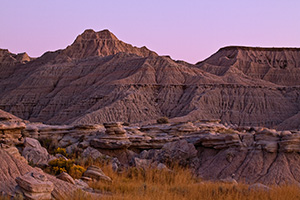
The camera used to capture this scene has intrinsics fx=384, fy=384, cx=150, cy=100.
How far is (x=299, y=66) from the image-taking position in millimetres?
125500

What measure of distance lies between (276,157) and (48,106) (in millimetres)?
74973

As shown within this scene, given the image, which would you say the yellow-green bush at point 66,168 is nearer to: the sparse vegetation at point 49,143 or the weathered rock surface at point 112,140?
the weathered rock surface at point 112,140

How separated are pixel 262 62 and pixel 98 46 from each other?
54679 millimetres

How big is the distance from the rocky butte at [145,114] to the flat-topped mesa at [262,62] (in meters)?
0.40

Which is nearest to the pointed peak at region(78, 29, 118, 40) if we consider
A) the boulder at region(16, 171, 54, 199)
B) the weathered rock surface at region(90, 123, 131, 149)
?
the weathered rock surface at region(90, 123, 131, 149)

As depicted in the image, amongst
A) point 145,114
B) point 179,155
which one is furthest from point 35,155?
point 145,114

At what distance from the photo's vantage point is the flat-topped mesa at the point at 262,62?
4454 inches

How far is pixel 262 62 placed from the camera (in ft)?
417

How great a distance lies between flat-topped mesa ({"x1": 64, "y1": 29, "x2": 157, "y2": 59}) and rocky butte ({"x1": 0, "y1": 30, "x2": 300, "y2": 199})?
36 centimetres

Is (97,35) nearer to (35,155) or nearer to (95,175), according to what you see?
(35,155)

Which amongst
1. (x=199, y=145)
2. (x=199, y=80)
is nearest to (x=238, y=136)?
(x=199, y=145)

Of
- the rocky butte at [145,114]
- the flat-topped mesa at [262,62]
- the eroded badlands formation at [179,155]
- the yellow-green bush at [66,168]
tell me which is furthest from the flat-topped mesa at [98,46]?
the yellow-green bush at [66,168]

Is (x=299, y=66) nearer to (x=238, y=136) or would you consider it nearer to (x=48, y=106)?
(x=48, y=106)

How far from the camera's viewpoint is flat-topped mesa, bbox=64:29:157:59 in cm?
12512
